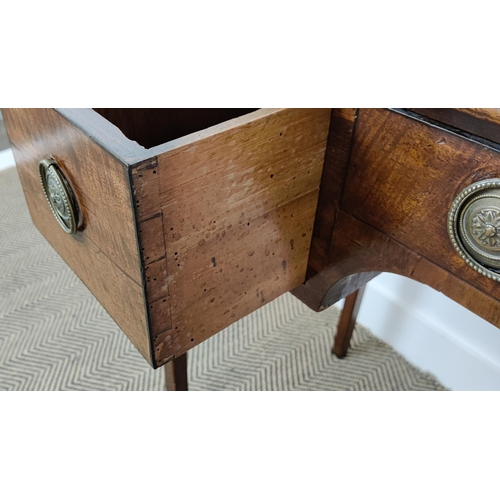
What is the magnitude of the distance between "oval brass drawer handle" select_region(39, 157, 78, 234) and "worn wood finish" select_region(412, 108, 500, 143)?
1.12 feet

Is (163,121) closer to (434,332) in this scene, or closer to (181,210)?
(181,210)

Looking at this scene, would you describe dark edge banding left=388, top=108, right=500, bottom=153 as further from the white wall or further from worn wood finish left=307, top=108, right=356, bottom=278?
the white wall

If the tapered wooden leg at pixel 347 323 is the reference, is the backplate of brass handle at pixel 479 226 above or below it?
above

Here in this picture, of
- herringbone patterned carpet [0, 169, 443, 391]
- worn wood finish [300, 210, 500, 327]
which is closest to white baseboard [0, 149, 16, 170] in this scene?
herringbone patterned carpet [0, 169, 443, 391]

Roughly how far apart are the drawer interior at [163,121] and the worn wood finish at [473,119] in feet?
0.93

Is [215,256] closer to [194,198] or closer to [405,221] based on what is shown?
[194,198]

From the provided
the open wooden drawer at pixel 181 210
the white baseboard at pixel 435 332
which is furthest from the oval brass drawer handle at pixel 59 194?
the white baseboard at pixel 435 332

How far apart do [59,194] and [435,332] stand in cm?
73

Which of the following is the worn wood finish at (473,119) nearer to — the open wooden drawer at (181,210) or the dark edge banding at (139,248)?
the open wooden drawer at (181,210)

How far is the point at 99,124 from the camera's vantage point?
1.45 feet

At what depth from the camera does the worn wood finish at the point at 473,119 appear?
0.41 meters

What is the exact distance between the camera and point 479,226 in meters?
0.44

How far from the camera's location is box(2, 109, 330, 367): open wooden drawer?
1.42 feet

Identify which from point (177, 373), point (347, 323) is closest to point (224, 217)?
point (177, 373)
